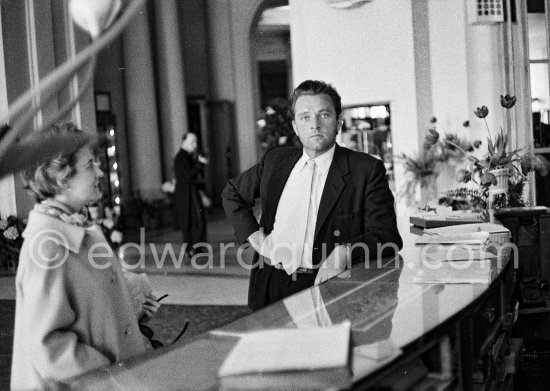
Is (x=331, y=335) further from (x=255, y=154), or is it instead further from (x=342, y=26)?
(x=255, y=154)

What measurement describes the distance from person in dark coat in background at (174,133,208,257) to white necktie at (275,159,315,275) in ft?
25.0

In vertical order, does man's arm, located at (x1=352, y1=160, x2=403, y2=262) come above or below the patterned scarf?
below

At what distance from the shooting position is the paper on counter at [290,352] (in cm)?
152

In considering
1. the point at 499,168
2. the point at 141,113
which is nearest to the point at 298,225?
the point at 499,168

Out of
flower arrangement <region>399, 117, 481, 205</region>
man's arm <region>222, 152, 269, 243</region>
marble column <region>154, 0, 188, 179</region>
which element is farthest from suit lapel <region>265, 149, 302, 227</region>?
marble column <region>154, 0, 188, 179</region>

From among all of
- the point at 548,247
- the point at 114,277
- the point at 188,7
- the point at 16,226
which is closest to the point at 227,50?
the point at 188,7

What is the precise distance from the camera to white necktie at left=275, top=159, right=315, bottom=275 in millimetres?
3191

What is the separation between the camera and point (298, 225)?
324 cm

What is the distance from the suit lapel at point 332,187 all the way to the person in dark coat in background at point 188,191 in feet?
25.1

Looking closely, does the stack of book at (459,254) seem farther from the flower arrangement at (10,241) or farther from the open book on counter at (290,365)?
the flower arrangement at (10,241)

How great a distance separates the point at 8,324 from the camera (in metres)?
7.64

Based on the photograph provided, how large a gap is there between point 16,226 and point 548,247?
7223 millimetres

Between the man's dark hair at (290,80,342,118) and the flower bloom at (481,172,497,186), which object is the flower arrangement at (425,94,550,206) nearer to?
the flower bloom at (481,172,497,186)

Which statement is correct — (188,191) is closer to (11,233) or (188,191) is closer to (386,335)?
(11,233)
